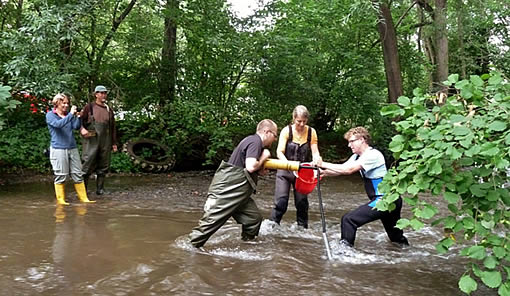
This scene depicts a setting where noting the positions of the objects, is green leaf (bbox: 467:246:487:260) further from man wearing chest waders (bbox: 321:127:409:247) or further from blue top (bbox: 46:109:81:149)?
blue top (bbox: 46:109:81:149)

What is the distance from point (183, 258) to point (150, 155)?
27.6ft

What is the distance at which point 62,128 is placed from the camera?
8117mm

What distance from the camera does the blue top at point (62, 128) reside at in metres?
7.87

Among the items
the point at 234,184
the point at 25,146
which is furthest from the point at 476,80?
the point at 25,146

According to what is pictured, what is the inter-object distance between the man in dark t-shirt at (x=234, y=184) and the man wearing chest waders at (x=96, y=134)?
414 centimetres

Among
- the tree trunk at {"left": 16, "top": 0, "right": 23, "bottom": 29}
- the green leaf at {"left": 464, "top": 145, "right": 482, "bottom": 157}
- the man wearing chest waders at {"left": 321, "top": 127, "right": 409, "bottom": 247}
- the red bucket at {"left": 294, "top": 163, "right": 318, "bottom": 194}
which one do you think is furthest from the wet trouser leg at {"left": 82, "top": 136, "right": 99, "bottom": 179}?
the green leaf at {"left": 464, "top": 145, "right": 482, "bottom": 157}

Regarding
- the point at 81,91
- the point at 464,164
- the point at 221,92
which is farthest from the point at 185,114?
the point at 464,164

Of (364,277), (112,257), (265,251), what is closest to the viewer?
(364,277)

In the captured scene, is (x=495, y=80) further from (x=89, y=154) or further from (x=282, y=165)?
(x=89, y=154)

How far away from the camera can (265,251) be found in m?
5.74

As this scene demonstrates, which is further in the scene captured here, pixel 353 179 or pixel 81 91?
pixel 353 179

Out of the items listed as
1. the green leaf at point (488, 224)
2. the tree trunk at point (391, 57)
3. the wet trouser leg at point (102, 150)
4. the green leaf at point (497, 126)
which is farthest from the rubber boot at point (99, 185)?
the tree trunk at point (391, 57)

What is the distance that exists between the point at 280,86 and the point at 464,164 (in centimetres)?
1014

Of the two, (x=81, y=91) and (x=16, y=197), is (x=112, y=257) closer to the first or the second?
(x=16, y=197)
